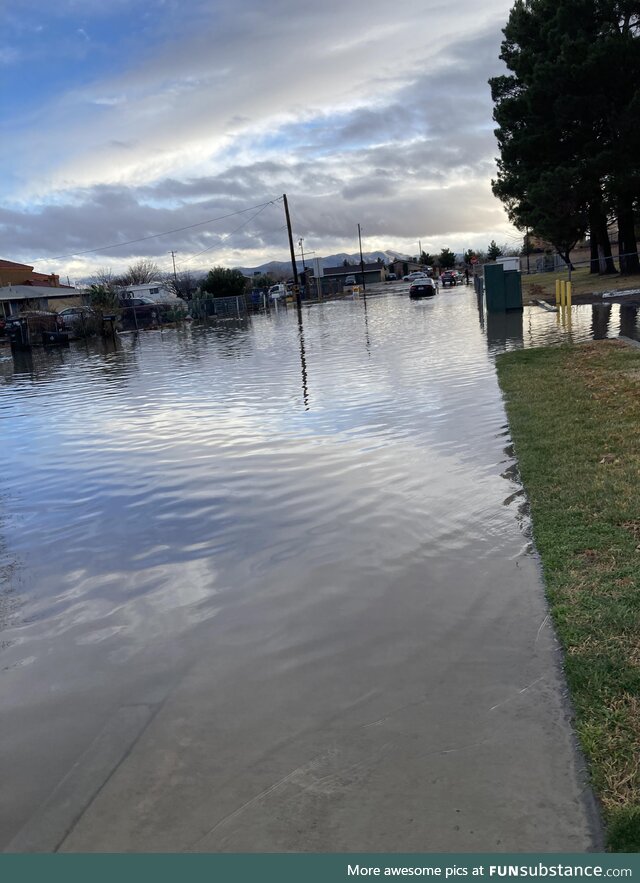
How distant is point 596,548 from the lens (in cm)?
498

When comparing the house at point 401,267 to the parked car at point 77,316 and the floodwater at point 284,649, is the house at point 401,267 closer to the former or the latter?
the parked car at point 77,316

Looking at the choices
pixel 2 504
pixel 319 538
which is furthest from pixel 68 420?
pixel 319 538

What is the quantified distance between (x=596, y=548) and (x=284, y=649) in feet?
7.38

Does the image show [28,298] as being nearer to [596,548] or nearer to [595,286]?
[595,286]

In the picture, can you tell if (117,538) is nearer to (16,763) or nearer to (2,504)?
(2,504)

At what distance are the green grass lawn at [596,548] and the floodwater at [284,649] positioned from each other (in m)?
0.13

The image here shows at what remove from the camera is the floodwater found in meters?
3.03

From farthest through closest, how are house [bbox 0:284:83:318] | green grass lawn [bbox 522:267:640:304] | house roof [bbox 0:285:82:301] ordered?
house [bbox 0:284:83:318] < house roof [bbox 0:285:82:301] < green grass lawn [bbox 522:267:640:304]

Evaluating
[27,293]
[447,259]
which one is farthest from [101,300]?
[447,259]

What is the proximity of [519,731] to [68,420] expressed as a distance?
1184 centimetres

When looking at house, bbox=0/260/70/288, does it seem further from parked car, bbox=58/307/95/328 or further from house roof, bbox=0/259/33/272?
parked car, bbox=58/307/95/328

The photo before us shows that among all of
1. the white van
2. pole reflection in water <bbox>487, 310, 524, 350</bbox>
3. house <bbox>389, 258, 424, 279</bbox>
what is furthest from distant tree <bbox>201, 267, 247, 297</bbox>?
house <bbox>389, 258, 424, 279</bbox>

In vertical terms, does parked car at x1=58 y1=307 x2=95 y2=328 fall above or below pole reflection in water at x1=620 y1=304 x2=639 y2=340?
above

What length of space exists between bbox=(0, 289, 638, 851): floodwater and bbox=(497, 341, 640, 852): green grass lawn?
0.43 feet
